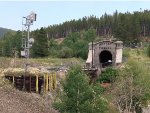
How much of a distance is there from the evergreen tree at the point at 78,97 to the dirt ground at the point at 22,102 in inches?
61.1

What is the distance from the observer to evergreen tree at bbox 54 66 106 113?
27812mm

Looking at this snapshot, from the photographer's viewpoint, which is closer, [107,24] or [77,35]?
[77,35]

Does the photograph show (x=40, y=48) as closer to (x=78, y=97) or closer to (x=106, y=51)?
(x=106, y=51)

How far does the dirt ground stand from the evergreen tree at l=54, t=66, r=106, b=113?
155 centimetres

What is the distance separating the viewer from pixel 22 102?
29109mm

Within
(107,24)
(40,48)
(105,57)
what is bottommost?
(105,57)

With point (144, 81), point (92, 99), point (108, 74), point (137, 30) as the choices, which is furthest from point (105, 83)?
point (137, 30)

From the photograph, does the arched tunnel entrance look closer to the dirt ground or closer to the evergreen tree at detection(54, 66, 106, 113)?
the dirt ground

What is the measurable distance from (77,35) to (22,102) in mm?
73112

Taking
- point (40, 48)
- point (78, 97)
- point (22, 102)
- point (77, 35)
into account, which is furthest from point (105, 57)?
point (77, 35)

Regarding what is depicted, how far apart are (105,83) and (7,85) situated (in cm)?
1846

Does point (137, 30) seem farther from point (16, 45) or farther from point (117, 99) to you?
point (117, 99)

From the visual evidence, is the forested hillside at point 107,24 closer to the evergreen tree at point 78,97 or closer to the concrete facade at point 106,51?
the concrete facade at point 106,51

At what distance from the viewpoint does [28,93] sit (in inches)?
1320
